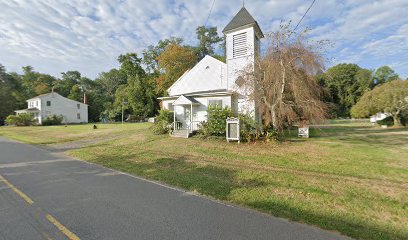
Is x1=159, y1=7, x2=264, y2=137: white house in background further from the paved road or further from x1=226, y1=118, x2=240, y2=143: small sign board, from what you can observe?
the paved road

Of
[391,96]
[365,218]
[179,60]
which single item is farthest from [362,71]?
[365,218]

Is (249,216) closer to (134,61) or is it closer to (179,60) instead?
(179,60)

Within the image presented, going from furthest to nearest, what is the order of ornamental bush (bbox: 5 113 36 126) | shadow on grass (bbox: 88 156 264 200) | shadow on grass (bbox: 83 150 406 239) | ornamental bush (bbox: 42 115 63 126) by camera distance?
ornamental bush (bbox: 42 115 63 126), ornamental bush (bbox: 5 113 36 126), shadow on grass (bbox: 88 156 264 200), shadow on grass (bbox: 83 150 406 239)

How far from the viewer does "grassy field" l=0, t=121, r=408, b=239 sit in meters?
4.03

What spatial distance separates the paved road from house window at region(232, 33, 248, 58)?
11.8 metres

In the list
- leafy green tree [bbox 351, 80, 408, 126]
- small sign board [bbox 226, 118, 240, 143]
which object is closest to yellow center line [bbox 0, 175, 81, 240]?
small sign board [bbox 226, 118, 240, 143]

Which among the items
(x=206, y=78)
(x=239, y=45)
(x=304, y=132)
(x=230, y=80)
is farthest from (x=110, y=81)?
(x=304, y=132)

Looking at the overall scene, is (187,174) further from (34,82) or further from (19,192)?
(34,82)

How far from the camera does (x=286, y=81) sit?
13.1m

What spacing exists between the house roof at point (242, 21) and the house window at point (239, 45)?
673 mm

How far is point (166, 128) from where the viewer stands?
17.4 meters

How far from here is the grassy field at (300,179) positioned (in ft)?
13.2

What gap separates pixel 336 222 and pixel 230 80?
41.8ft

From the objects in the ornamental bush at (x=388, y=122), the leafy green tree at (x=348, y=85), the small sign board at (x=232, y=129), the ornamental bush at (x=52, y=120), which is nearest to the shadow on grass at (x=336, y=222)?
the small sign board at (x=232, y=129)
